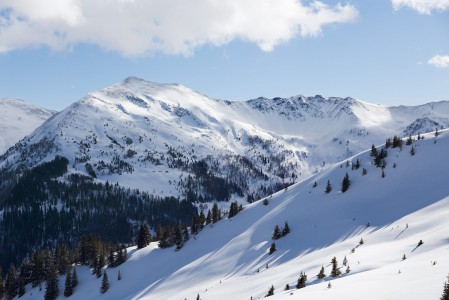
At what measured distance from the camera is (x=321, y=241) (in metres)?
67.1

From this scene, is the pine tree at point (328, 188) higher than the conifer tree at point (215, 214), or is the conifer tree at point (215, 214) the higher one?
the pine tree at point (328, 188)

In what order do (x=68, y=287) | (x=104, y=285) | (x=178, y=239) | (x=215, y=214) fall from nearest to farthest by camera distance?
(x=104, y=285), (x=68, y=287), (x=178, y=239), (x=215, y=214)

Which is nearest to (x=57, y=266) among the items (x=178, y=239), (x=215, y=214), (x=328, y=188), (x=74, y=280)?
(x=74, y=280)

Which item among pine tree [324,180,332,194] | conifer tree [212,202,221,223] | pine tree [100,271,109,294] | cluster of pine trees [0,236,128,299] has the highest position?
pine tree [324,180,332,194]

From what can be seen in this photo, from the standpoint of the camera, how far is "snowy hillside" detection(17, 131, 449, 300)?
135 ft

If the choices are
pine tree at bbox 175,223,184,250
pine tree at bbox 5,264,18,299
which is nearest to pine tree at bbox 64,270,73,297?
pine tree at bbox 5,264,18,299

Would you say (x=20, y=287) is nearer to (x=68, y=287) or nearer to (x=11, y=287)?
(x=11, y=287)

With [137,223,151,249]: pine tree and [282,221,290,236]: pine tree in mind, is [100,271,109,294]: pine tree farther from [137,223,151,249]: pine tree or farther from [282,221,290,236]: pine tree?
[282,221,290,236]: pine tree

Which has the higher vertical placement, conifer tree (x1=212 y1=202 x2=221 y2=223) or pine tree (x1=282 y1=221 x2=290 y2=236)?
conifer tree (x1=212 y1=202 x2=221 y2=223)

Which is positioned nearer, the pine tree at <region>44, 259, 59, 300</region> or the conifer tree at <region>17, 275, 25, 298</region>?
the pine tree at <region>44, 259, 59, 300</region>

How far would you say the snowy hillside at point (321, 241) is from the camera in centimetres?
4116

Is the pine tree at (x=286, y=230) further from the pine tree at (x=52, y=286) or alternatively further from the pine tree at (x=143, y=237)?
the pine tree at (x=52, y=286)

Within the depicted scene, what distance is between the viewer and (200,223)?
340 ft

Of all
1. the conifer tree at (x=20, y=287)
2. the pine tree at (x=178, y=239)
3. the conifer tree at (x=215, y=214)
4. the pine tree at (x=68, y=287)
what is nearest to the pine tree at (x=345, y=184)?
the conifer tree at (x=215, y=214)
